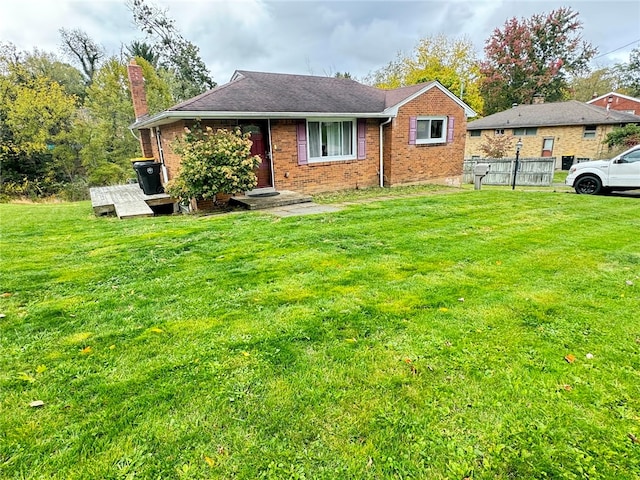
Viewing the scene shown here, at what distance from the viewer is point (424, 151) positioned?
44.4 ft

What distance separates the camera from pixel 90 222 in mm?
7621

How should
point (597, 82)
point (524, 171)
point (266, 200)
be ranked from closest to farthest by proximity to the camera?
point (266, 200), point (524, 171), point (597, 82)

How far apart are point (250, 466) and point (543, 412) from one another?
66.3 inches

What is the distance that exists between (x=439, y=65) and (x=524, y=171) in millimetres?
20111

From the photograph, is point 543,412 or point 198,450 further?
point 543,412

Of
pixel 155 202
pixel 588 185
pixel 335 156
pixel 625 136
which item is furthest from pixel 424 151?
pixel 625 136

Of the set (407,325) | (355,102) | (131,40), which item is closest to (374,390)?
(407,325)

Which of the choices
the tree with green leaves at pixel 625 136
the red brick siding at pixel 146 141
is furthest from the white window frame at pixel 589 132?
the red brick siding at pixel 146 141

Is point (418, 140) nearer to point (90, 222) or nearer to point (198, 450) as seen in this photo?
point (90, 222)

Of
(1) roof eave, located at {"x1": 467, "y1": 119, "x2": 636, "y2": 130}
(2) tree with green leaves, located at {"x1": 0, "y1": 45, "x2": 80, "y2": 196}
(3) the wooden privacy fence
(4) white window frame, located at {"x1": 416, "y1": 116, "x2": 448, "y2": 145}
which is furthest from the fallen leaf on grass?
(1) roof eave, located at {"x1": 467, "y1": 119, "x2": 636, "y2": 130}

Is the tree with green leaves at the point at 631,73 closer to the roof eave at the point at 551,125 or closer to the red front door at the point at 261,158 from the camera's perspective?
the roof eave at the point at 551,125

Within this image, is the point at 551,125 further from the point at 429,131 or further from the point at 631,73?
the point at 631,73

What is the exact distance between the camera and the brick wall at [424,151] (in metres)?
12.7

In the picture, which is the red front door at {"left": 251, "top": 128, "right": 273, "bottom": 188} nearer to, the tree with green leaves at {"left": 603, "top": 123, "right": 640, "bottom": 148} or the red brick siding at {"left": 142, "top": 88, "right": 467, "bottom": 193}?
the red brick siding at {"left": 142, "top": 88, "right": 467, "bottom": 193}
